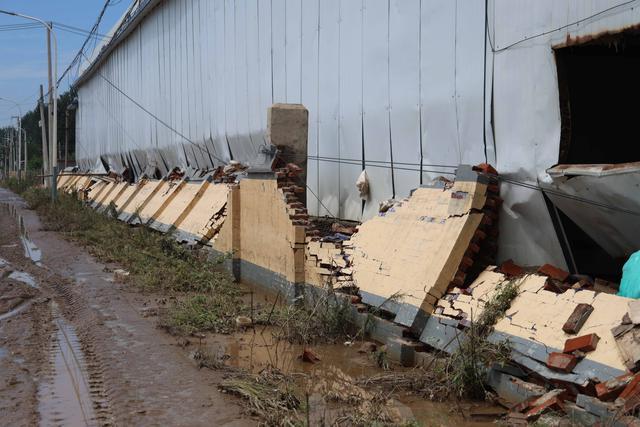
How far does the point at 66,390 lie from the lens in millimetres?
5410

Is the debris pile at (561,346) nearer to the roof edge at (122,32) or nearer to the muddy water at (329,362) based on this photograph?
the muddy water at (329,362)

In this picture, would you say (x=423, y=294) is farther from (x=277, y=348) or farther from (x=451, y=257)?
(x=277, y=348)

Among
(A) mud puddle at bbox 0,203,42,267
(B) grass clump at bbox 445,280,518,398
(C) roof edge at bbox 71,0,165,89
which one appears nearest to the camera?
(B) grass clump at bbox 445,280,518,398

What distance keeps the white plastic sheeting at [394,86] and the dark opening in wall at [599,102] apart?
13 centimetres

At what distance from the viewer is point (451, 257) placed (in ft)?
21.4

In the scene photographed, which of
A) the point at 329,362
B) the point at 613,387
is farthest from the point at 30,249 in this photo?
the point at 613,387

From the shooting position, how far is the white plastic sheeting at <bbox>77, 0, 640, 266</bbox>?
649cm

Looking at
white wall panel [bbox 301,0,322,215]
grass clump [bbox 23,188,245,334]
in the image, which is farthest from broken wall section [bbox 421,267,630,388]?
white wall panel [bbox 301,0,322,215]

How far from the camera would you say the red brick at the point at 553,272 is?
5.96 meters

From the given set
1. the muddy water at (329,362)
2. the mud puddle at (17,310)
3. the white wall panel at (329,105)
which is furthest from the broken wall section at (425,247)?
the mud puddle at (17,310)

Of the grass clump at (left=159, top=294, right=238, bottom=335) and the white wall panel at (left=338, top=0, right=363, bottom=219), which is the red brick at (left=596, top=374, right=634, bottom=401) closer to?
the grass clump at (left=159, top=294, right=238, bottom=335)

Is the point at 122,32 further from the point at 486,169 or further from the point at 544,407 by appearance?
the point at 544,407

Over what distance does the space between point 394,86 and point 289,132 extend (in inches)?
74.3

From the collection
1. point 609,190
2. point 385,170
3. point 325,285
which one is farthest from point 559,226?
point 385,170
